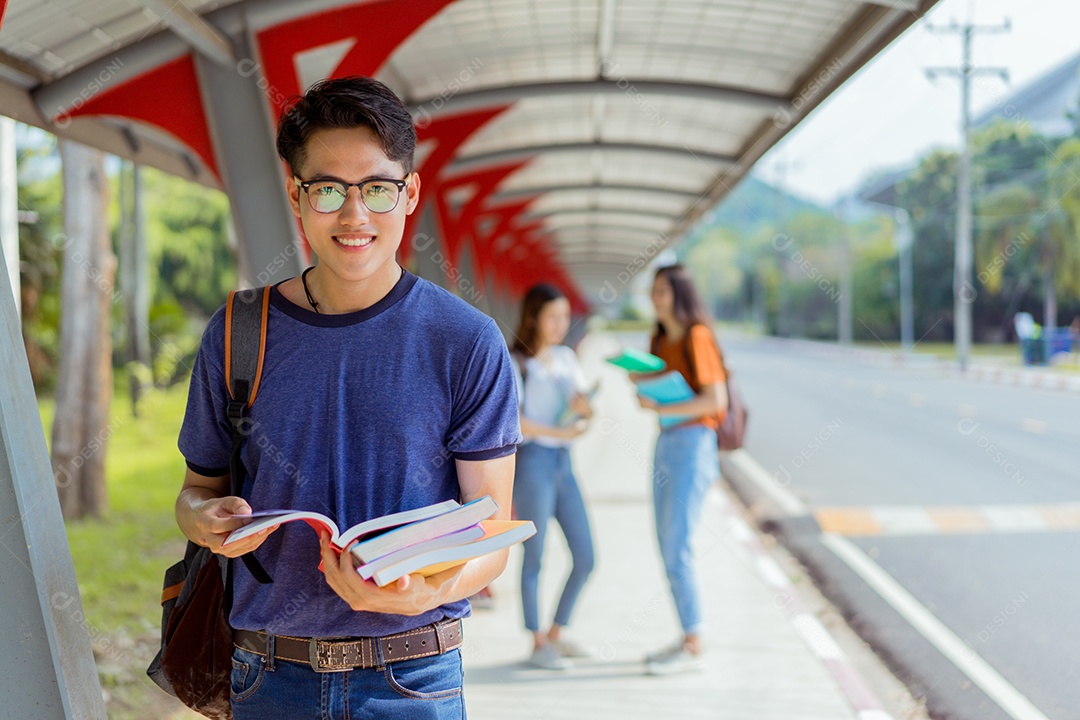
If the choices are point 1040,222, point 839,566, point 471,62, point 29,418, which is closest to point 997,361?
point 1040,222

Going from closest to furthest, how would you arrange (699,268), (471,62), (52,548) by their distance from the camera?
(52,548)
(471,62)
(699,268)

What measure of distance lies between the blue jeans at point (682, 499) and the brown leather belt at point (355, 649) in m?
3.37

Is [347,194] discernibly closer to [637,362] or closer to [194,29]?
[194,29]

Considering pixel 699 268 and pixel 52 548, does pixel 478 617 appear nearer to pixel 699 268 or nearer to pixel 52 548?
pixel 52 548

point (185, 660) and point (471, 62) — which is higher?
point (471, 62)

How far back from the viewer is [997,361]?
25.5 metres

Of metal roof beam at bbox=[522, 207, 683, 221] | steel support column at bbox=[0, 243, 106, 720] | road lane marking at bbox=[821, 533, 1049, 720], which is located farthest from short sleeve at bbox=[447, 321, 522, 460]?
metal roof beam at bbox=[522, 207, 683, 221]

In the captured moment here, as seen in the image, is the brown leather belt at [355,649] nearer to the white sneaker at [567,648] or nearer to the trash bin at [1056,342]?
the white sneaker at [567,648]

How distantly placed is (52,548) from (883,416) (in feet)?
58.3

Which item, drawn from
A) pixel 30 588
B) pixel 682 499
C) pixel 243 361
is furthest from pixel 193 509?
pixel 682 499

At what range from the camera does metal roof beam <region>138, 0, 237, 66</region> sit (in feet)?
14.4

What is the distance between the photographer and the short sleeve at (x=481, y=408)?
198 cm

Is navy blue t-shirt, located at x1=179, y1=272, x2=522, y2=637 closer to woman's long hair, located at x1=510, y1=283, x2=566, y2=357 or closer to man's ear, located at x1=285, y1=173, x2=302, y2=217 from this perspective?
man's ear, located at x1=285, y1=173, x2=302, y2=217

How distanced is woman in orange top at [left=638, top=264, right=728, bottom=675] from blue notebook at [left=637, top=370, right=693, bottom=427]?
0.03 meters
